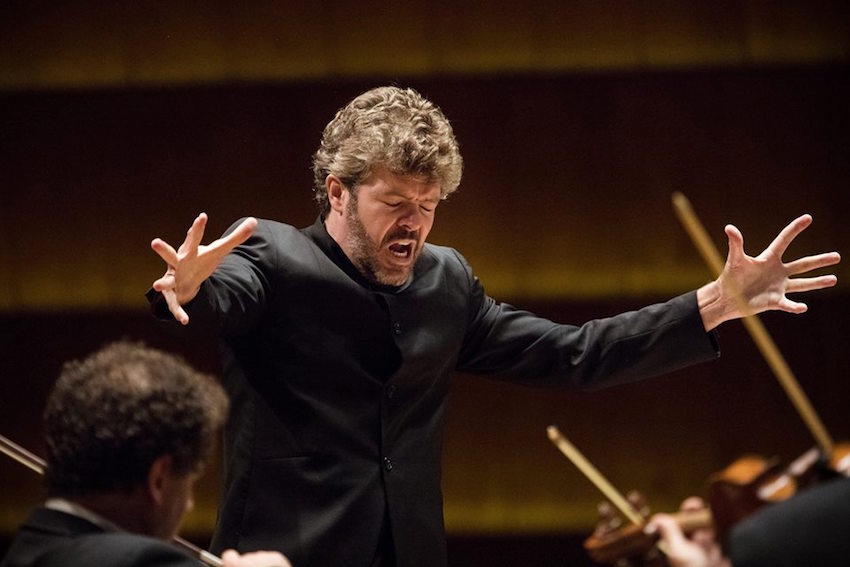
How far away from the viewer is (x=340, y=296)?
7.52ft

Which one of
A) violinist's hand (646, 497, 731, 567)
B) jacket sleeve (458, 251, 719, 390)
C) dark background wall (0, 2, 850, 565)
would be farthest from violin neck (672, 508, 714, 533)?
dark background wall (0, 2, 850, 565)

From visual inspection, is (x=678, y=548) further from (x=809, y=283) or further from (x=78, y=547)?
(x=809, y=283)

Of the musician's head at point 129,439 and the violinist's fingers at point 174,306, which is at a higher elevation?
the violinist's fingers at point 174,306

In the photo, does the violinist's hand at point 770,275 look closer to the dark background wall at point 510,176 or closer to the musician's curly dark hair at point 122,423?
→ the musician's curly dark hair at point 122,423

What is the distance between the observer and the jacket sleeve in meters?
2.41

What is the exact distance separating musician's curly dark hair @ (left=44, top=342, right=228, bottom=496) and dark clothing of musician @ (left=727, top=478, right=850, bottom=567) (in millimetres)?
662

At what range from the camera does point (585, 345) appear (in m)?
2.44

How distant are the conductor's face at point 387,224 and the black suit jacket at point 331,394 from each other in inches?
1.4

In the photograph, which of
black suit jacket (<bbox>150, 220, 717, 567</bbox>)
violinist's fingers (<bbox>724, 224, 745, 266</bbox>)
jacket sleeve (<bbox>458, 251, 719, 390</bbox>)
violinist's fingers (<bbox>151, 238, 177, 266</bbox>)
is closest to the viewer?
violinist's fingers (<bbox>151, 238, 177, 266</bbox>)

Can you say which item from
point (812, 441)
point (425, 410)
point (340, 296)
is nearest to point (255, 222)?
point (340, 296)

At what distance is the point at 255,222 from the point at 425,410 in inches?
20.4

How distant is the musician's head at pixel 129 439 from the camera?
1.49 m

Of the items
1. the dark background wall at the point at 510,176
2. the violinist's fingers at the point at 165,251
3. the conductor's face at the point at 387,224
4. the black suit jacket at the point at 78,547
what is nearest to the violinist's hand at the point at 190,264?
the violinist's fingers at the point at 165,251

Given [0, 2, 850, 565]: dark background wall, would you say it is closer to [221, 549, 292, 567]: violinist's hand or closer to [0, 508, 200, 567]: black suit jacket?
[221, 549, 292, 567]: violinist's hand
